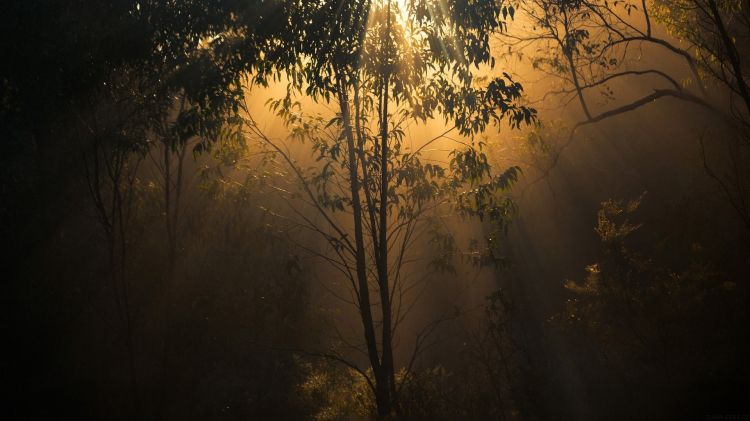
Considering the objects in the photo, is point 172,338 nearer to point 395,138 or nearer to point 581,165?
point 395,138

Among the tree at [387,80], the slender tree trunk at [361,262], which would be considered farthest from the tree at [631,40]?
the slender tree trunk at [361,262]

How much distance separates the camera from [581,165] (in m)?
16.4

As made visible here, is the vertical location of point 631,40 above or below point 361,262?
above

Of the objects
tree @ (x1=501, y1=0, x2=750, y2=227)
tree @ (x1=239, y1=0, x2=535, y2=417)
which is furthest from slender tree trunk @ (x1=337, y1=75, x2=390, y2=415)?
tree @ (x1=501, y1=0, x2=750, y2=227)

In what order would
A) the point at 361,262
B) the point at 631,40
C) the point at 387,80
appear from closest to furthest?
the point at 387,80
the point at 361,262
the point at 631,40

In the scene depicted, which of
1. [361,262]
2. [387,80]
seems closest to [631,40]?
[387,80]

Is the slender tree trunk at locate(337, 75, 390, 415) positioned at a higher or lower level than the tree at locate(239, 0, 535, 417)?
lower

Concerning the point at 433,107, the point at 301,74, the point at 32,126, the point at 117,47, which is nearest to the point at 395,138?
the point at 433,107

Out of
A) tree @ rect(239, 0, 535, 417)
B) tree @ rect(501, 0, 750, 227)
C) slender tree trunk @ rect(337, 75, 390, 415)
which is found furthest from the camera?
tree @ rect(501, 0, 750, 227)

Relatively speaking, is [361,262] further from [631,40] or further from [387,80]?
[631,40]

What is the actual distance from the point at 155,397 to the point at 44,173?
15.6 feet

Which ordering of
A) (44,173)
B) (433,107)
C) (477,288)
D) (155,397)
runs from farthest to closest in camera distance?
(477,288)
(44,173)
(155,397)
(433,107)

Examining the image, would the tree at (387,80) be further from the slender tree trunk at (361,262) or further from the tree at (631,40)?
the tree at (631,40)

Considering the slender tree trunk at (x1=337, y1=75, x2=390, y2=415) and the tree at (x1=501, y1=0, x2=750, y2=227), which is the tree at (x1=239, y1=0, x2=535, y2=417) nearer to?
the slender tree trunk at (x1=337, y1=75, x2=390, y2=415)
